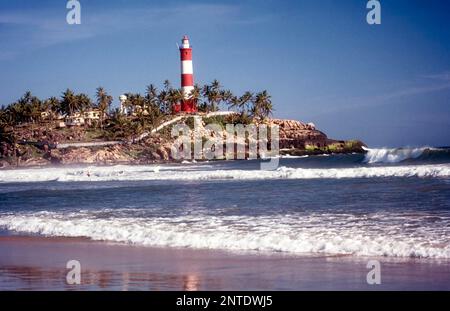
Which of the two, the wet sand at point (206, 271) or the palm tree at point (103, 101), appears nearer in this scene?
the wet sand at point (206, 271)

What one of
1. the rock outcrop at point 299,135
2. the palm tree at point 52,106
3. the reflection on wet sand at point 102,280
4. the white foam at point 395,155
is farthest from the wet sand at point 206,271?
A: the palm tree at point 52,106

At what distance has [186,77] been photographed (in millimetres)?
71750

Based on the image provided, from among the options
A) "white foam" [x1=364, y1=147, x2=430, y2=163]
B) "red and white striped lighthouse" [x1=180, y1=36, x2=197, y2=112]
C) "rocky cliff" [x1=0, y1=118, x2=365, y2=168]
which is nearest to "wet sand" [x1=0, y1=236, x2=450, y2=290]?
"white foam" [x1=364, y1=147, x2=430, y2=163]

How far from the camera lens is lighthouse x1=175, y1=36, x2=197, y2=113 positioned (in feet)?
223

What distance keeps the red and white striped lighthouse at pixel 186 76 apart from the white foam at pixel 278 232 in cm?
5658

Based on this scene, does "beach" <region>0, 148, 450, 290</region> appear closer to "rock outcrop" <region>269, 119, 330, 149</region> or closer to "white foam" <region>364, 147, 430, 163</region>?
"white foam" <region>364, 147, 430, 163</region>

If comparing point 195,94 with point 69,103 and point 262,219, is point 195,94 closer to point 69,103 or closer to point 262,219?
point 69,103

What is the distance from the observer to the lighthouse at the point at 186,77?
6794 cm

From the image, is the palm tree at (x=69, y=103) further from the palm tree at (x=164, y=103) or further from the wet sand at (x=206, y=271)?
the wet sand at (x=206, y=271)

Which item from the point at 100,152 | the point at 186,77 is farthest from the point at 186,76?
the point at 100,152

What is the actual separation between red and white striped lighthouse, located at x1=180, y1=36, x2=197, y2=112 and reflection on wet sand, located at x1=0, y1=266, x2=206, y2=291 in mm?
61912
